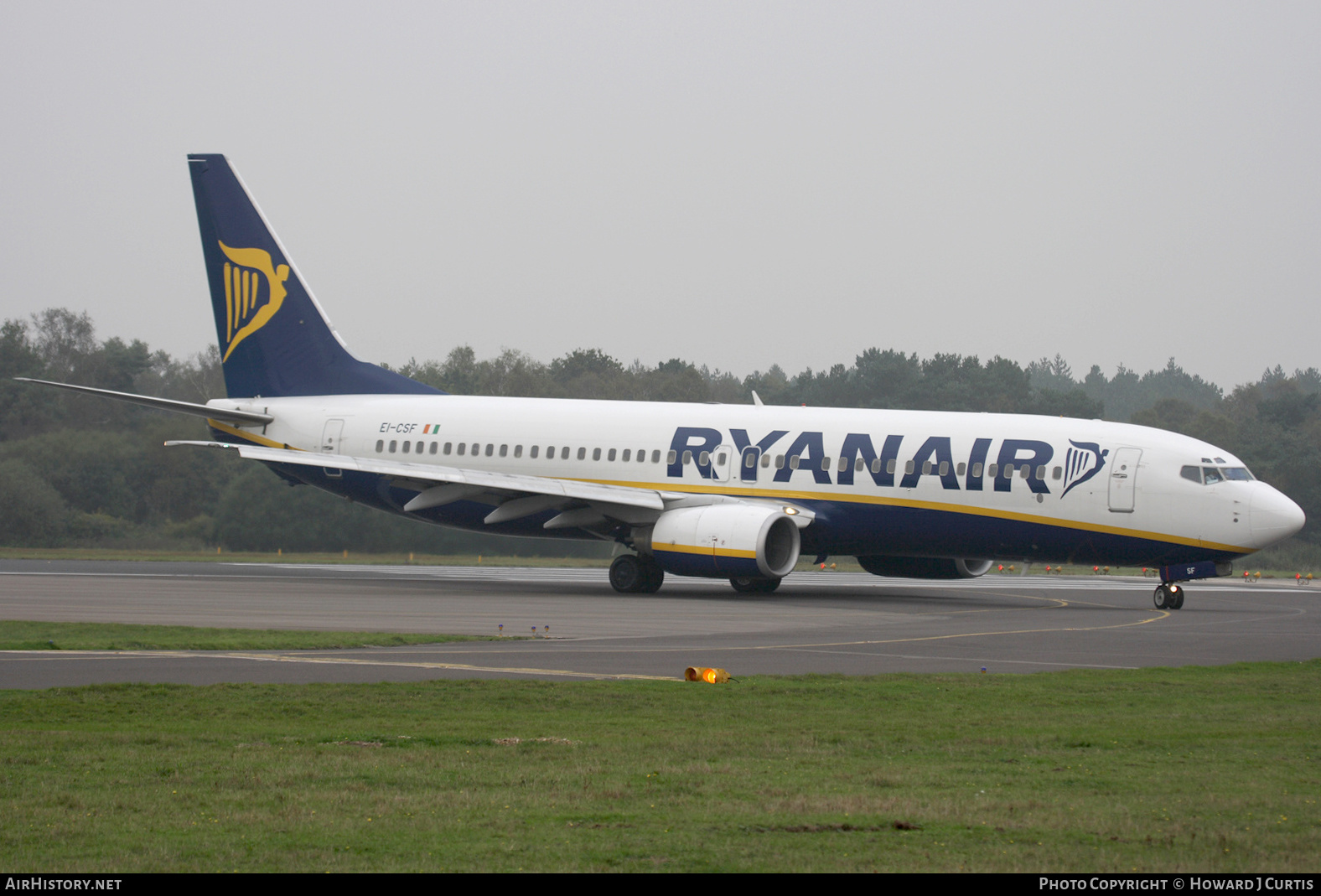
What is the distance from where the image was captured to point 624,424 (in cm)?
3412

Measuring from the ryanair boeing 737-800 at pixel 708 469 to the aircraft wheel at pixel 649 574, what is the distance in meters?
0.04

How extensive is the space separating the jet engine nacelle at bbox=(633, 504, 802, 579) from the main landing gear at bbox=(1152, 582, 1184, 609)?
7363 millimetres

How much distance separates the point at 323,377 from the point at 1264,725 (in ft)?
99.8

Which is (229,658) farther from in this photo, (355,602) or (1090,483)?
(1090,483)

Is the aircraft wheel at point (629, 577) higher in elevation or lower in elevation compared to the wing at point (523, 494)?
lower

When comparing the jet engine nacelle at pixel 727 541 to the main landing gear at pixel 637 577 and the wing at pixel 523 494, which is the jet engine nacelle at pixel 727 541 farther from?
the main landing gear at pixel 637 577

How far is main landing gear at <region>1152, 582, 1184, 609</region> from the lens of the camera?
93.0ft

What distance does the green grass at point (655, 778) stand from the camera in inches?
290

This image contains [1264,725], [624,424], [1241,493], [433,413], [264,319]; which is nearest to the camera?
[1264,725]

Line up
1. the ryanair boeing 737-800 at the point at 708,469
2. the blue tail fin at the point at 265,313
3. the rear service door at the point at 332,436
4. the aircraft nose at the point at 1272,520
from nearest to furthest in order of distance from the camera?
the aircraft nose at the point at 1272,520, the ryanair boeing 737-800 at the point at 708,469, the rear service door at the point at 332,436, the blue tail fin at the point at 265,313

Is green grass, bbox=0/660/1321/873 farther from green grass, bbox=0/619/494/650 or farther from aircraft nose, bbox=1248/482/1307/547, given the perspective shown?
aircraft nose, bbox=1248/482/1307/547

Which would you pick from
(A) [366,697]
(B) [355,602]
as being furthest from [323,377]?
(A) [366,697]

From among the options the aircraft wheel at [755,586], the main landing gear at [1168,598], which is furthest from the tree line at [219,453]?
the main landing gear at [1168,598]

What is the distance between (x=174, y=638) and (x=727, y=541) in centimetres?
1335
